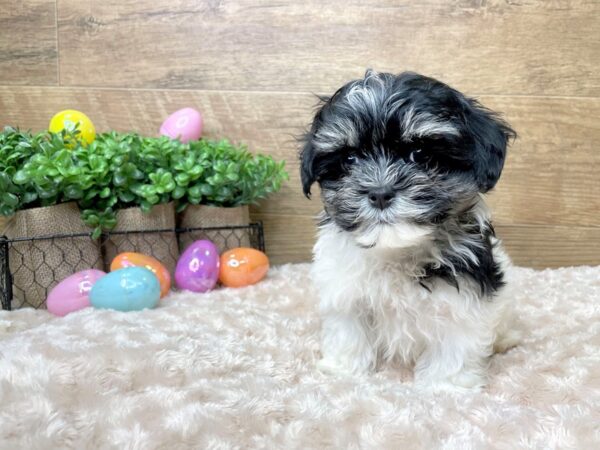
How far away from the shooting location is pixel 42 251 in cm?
211

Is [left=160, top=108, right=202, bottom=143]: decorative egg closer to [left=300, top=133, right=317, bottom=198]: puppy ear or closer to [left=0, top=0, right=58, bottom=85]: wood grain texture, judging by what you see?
[left=0, top=0, right=58, bottom=85]: wood grain texture

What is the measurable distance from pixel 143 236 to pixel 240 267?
1.31 ft

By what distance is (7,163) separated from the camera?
208 cm

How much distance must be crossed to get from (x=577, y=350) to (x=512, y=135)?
2.25 feet

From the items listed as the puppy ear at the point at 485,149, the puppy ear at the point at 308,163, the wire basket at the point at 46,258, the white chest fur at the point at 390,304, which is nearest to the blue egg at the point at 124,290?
the wire basket at the point at 46,258

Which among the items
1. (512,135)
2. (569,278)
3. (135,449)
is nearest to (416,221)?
(512,135)

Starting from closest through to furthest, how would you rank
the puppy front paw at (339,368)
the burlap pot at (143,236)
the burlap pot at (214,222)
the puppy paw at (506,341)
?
the puppy front paw at (339,368) < the puppy paw at (506,341) < the burlap pot at (143,236) < the burlap pot at (214,222)

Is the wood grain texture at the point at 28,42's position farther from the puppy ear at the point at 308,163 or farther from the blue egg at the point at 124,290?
the puppy ear at the point at 308,163

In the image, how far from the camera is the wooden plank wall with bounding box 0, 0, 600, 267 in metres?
2.54

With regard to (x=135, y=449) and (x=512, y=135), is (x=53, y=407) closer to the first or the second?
A: (x=135, y=449)

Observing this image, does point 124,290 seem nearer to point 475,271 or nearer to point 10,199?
point 10,199

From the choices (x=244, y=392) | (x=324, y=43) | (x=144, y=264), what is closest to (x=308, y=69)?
(x=324, y=43)

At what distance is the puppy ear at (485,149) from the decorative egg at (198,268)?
1.23m

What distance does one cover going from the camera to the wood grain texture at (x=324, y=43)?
252 centimetres
